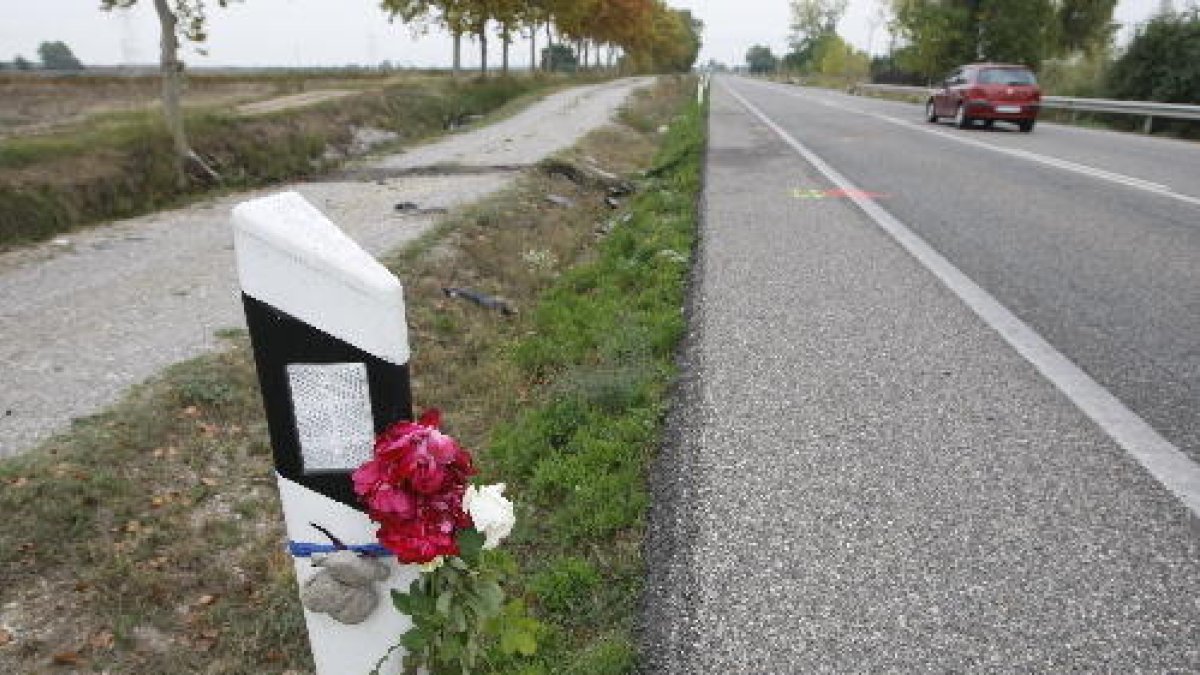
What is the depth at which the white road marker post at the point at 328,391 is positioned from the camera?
47.7 inches

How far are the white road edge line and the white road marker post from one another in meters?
2.77

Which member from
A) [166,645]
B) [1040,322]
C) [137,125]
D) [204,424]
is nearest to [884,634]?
[166,645]

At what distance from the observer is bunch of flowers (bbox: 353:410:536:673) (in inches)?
50.6

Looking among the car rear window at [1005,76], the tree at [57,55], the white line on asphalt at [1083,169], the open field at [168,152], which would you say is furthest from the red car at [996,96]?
the tree at [57,55]

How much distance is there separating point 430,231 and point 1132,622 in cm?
754

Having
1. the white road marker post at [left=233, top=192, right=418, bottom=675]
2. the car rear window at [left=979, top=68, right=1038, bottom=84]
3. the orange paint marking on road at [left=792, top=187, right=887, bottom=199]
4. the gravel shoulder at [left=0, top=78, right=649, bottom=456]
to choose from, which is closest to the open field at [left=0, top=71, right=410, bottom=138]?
the gravel shoulder at [left=0, top=78, right=649, bottom=456]

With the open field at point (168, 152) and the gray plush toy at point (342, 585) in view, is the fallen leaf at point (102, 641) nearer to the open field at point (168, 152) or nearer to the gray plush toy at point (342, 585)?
the gray plush toy at point (342, 585)

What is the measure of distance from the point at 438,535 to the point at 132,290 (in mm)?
6640

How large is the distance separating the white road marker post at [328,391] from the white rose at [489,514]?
15cm

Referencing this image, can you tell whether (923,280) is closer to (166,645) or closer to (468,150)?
(166,645)

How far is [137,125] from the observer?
13898mm

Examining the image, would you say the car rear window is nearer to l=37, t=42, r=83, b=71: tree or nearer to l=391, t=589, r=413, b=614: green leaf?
l=391, t=589, r=413, b=614: green leaf

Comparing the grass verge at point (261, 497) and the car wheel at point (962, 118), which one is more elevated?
the car wheel at point (962, 118)

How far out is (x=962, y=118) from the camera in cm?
1950
